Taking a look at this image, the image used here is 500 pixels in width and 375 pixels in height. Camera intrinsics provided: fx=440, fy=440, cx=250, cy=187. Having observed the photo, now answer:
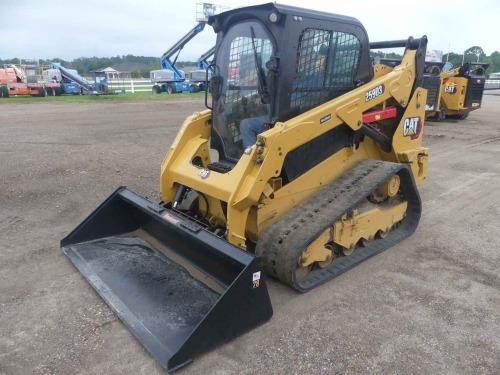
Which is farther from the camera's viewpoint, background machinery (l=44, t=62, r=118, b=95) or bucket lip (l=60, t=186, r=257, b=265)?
background machinery (l=44, t=62, r=118, b=95)

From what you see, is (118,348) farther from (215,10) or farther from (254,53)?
(215,10)

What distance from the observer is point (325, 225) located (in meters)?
3.79

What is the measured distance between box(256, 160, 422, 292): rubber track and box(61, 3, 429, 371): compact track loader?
0.5 inches

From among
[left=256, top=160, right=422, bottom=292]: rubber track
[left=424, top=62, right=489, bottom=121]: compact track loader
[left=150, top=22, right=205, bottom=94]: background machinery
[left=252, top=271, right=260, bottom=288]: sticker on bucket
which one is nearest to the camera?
[left=252, top=271, right=260, bottom=288]: sticker on bucket

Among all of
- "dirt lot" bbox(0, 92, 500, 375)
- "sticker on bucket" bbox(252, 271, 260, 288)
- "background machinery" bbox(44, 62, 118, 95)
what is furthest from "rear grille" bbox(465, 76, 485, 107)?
"background machinery" bbox(44, 62, 118, 95)

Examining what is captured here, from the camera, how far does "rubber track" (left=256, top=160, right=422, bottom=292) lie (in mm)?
3656

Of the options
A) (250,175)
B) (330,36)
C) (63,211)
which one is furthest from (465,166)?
(63,211)

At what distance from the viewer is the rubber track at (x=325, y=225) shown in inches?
144

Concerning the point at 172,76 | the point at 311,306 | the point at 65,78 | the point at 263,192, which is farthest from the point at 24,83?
the point at 311,306

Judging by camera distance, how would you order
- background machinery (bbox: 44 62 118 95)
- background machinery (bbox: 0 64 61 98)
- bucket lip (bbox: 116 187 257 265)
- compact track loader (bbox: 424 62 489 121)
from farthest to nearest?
1. background machinery (bbox: 44 62 118 95)
2. background machinery (bbox: 0 64 61 98)
3. compact track loader (bbox: 424 62 489 121)
4. bucket lip (bbox: 116 187 257 265)

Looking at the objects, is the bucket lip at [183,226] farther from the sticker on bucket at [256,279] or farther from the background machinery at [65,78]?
the background machinery at [65,78]

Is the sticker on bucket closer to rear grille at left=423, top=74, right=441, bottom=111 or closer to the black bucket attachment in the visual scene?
the black bucket attachment

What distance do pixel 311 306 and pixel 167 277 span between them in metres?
1.27

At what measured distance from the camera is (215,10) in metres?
30.6
